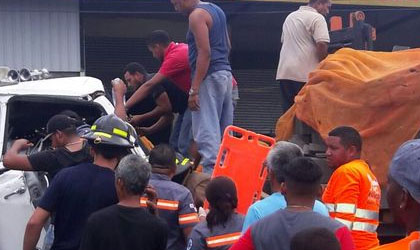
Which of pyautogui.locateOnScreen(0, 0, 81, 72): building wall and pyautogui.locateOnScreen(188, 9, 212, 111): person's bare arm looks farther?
pyautogui.locateOnScreen(0, 0, 81, 72): building wall

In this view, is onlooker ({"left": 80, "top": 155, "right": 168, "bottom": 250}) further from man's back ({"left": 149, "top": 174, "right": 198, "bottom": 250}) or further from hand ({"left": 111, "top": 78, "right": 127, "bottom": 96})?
hand ({"left": 111, "top": 78, "right": 127, "bottom": 96})

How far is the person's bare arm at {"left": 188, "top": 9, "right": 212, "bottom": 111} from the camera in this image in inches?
301

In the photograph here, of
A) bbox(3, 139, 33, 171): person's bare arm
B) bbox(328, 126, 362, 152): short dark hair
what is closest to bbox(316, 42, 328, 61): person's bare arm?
bbox(328, 126, 362, 152): short dark hair

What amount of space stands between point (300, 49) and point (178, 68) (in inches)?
48.8

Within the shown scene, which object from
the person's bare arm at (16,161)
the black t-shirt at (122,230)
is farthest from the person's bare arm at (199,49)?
the black t-shirt at (122,230)

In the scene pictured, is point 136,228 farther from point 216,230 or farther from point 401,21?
point 401,21

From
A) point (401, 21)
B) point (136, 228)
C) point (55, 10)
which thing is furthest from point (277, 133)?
point (401, 21)

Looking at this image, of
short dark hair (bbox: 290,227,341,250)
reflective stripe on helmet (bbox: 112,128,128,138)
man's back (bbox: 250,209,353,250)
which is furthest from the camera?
reflective stripe on helmet (bbox: 112,128,128,138)

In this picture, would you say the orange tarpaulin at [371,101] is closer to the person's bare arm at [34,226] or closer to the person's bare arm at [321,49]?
the person's bare arm at [321,49]

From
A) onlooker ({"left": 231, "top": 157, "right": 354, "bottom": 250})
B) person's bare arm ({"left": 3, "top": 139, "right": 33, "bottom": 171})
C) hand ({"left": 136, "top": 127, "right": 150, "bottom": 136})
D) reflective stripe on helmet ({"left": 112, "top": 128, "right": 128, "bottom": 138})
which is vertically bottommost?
hand ({"left": 136, "top": 127, "right": 150, "bottom": 136})

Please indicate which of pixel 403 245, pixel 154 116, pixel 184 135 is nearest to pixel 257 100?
pixel 154 116

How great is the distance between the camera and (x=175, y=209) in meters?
5.89

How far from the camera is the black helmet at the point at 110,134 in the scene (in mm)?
5461

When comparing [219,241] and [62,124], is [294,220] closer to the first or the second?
[219,241]
